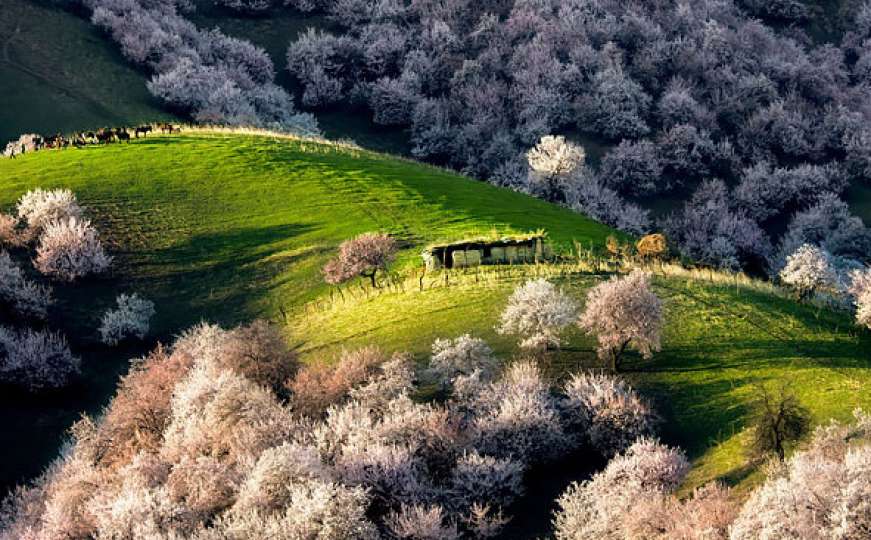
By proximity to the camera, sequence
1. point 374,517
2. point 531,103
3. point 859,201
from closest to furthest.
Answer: point 374,517, point 859,201, point 531,103

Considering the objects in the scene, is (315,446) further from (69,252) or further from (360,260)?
(69,252)

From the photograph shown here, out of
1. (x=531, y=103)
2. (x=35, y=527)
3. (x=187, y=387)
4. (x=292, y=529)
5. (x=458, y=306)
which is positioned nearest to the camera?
(x=292, y=529)

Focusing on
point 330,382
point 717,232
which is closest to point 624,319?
point 330,382

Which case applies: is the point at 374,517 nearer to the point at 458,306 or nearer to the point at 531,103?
the point at 458,306

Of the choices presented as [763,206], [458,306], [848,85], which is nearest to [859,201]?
[763,206]

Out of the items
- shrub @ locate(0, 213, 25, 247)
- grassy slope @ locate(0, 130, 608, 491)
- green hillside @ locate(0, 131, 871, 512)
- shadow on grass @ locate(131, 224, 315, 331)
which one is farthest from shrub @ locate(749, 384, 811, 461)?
shrub @ locate(0, 213, 25, 247)

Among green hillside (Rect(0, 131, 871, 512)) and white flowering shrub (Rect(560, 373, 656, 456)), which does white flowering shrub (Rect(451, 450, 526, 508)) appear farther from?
green hillside (Rect(0, 131, 871, 512))
